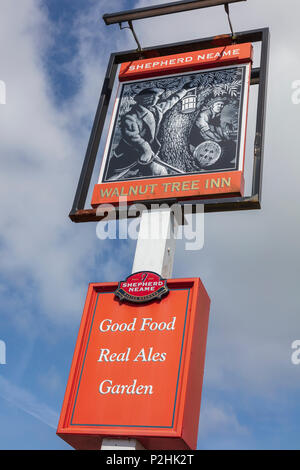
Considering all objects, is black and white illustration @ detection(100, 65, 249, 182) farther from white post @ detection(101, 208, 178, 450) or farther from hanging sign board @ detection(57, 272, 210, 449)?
hanging sign board @ detection(57, 272, 210, 449)

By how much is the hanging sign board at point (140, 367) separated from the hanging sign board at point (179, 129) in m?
2.27

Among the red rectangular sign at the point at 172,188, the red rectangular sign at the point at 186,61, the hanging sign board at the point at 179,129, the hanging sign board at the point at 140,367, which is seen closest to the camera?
the hanging sign board at the point at 140,367

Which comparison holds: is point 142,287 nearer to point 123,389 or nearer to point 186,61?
point 123,389

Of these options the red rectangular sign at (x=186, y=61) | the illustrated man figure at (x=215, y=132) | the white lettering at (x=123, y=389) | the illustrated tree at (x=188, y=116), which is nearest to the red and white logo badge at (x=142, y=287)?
the white lettering at (x=123, y=389)

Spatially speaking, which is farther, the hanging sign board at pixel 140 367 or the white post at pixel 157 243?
the white post at pixel 157 243

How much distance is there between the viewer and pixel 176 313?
10.1m

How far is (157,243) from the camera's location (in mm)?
11203

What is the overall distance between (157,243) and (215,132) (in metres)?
2.93

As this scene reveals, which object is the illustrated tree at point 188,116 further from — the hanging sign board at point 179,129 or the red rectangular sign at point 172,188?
the red rectangular sign at point 172,188

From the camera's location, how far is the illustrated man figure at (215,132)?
11.9 m

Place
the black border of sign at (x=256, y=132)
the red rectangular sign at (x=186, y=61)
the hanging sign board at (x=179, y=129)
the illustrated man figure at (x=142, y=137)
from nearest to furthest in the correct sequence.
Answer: the black border of sign at (x=256, y=132), the hanging sign board at (x=179, y=129), the illustrated man figure at (x=142, y=137), the red rectangular sign at (x=186, y=61)
